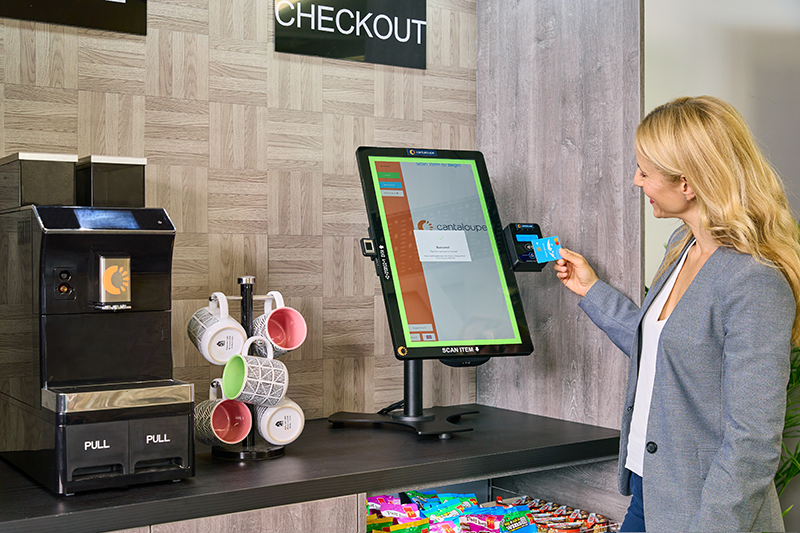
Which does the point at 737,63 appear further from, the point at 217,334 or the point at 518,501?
the point at 217,334

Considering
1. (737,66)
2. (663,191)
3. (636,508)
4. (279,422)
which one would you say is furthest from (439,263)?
(737,66)

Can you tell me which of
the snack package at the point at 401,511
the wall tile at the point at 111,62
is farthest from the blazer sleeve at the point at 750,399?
the wall tile at the point at 111,62

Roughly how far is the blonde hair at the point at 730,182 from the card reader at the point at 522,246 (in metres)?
0.79

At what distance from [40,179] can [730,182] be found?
1.52 meters

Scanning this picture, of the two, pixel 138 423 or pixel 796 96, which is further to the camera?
pixel 796 96

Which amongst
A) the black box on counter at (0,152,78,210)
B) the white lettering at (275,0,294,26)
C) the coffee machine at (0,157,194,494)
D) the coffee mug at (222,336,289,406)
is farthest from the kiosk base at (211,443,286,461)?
the white lettering at (275,0,294,26)

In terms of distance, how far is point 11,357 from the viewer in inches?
71.4

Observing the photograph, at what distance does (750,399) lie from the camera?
4.75ft

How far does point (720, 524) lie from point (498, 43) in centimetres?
198

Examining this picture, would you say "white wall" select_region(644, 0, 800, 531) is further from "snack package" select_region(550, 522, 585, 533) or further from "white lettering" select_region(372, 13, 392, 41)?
"white lettering" select_region(372, 13, 392, 41)

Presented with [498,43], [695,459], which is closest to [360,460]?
[695,459]

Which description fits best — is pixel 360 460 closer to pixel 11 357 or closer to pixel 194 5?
pixel 11 357

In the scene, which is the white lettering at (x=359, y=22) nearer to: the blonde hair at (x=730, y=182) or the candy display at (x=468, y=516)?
the blonde hair at (x=730, y=182)

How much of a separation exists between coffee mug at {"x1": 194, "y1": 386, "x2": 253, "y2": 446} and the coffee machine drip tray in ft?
0.84
